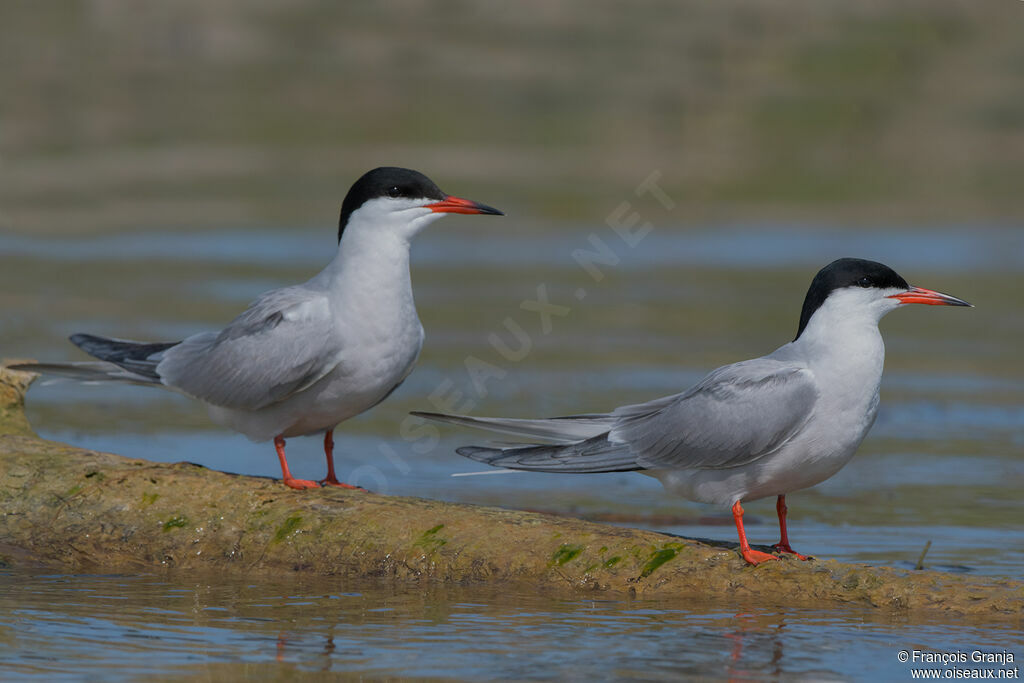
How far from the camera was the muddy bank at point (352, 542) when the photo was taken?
19.1 ft

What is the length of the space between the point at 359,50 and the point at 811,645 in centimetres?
3088

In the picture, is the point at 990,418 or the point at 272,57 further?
the point at 272,57

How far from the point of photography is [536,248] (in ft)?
60.7

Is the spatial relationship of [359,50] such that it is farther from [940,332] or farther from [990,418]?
[990,418]

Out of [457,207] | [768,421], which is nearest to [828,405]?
[768,421]

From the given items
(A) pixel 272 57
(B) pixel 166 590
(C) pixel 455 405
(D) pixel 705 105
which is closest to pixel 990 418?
(C) pixel 455 405

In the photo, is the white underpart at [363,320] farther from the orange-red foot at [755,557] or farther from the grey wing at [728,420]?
the orange-red foot at [755,557]

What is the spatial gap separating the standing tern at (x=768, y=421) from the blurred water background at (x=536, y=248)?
1.79 feet

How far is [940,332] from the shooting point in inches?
548

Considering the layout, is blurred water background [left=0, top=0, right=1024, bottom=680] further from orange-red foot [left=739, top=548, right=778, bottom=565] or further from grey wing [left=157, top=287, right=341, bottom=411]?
grey wing [left=157, top=287, right=341, bottom=411]

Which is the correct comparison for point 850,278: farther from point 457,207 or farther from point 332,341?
point 332,341

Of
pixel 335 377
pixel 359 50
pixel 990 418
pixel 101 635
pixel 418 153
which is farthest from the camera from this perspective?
pixel 359 50

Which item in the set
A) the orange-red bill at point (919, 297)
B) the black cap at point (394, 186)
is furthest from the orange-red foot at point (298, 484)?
the orange-red bill at point (919, 297)

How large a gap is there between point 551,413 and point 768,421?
14.4 ft
